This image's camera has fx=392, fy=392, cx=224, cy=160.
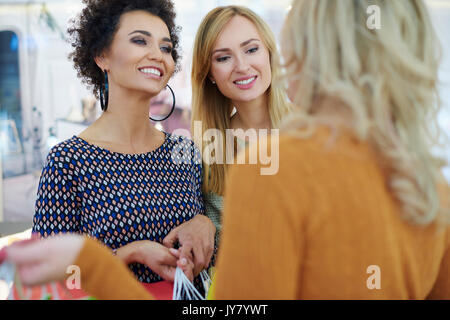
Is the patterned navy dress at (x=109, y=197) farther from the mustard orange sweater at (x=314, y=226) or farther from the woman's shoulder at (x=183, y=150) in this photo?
the mustard orange sweater at (x=314, y=226)

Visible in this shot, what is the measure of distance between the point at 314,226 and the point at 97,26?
1220mm

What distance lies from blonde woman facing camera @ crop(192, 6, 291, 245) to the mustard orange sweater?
1002 millimetres

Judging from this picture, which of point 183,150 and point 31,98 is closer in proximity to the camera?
point 183,150

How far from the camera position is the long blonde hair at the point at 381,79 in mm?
564

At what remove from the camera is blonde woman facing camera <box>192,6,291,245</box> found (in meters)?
1.63

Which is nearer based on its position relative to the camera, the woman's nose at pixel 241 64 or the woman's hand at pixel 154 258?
the woman's hand at pixel 154 258

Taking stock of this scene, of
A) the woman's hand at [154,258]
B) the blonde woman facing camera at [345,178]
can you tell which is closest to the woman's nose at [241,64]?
the woman's hand at [154,258]

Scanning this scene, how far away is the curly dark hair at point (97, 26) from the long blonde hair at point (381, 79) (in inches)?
38.9

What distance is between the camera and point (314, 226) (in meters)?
0.53

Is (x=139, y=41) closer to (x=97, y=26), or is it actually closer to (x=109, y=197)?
(x=97, y=26)

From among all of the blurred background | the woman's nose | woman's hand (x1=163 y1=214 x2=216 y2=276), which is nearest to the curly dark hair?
the woman's nose

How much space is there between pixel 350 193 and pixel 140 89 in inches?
39.2

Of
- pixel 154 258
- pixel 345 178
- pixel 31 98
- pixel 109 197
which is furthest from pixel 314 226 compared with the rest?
pixel 31 98
